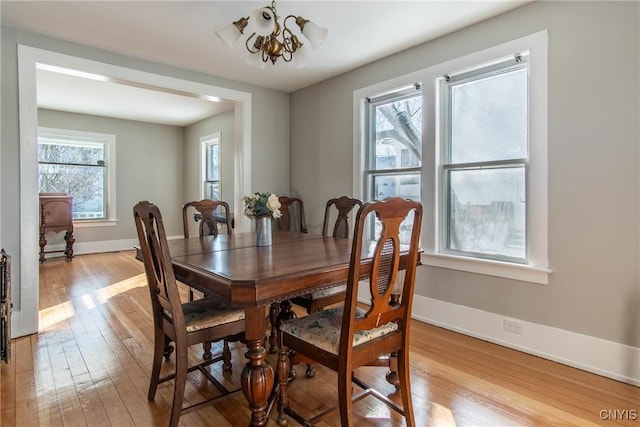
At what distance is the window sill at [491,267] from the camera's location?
2482 millimetres

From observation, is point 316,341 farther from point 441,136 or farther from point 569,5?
point 569,5

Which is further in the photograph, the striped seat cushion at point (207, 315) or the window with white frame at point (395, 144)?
the window with white frame at point (395, 144)

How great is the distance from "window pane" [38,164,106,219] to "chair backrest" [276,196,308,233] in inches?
164

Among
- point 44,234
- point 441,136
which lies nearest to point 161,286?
point 441,136

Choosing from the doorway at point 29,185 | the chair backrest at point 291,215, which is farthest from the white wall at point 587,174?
the doorway at point 29,185

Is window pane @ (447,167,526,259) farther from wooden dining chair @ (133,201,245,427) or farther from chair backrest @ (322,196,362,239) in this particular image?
wooden dining chair @ (133,201,245,427)

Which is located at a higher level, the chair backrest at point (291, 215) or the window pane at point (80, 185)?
the window pane at point (80, 185)

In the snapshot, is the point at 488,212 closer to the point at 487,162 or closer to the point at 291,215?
the point at 487,162

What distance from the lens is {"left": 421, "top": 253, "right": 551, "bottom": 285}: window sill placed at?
2482 mm

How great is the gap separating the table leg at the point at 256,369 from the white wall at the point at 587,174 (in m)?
1.95

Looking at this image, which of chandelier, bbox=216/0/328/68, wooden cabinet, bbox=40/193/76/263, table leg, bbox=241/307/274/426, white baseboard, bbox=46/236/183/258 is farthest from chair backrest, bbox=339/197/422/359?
white baseboard, bbox=46/236/183/258

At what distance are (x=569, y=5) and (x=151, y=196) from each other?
6883mm

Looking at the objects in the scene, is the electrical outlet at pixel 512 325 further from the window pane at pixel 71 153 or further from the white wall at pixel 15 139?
the window pane at pixel 71 153

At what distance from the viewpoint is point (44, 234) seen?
18.5 ft
